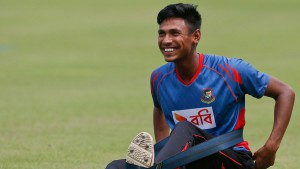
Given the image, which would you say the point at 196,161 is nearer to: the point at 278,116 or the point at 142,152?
the point at 142,152

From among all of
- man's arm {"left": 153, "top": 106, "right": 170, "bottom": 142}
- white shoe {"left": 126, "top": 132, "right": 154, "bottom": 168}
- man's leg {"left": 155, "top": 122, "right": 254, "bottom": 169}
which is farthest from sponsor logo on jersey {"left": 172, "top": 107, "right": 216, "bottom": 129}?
white shoe {"left": 126, "top": 132, "right": 154, "bottom": 168}

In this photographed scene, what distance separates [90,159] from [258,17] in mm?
23348

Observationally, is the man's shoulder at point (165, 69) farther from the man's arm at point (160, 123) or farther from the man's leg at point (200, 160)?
the man's leg at point (200, 160)

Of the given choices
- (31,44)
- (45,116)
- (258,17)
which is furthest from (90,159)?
(258,17)

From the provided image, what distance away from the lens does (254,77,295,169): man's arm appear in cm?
632

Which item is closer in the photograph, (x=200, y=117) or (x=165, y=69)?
(x=200, y=117)

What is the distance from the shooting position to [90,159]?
31.8 ft

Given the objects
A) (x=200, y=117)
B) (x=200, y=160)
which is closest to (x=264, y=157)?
(x=200, y=160)

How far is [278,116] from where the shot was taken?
21.0ft

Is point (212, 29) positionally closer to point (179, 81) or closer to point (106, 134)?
point (106, 134)

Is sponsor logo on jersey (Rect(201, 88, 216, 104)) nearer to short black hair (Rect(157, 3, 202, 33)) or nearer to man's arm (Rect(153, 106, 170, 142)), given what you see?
short black hair (Rect(157, 3, 202, 33))

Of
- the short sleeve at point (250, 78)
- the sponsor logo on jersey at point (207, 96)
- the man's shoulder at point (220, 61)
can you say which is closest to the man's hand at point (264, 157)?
the short sleeve at point (250, 78)

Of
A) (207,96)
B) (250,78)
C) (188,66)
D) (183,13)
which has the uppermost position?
(183,13)

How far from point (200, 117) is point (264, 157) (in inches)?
24.7
